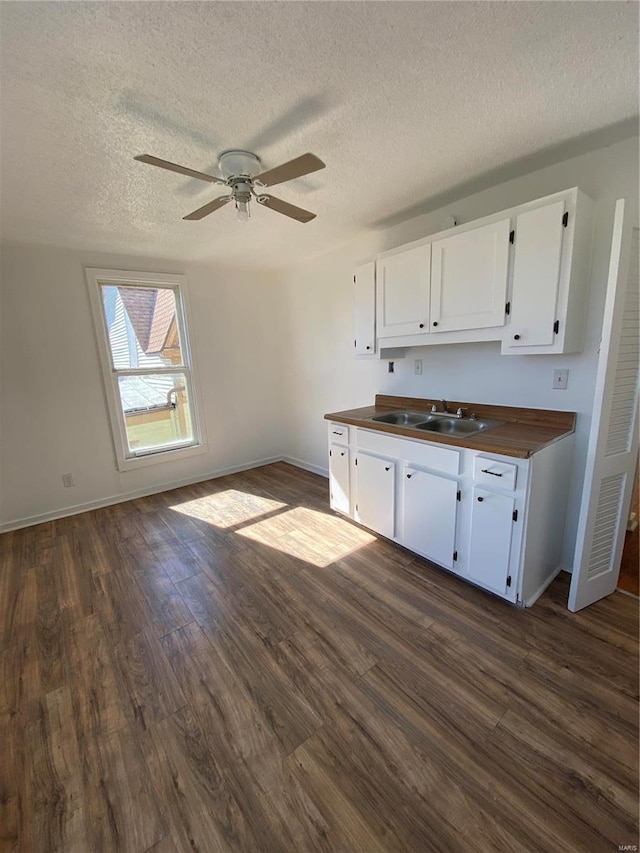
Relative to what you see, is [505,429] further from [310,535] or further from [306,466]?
[306,466]

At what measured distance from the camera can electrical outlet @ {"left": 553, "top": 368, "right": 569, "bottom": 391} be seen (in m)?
2.09

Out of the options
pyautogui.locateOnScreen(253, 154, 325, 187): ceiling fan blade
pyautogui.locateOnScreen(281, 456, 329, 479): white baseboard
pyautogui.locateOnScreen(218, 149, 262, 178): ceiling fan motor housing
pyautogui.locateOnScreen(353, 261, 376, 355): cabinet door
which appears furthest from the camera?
pyautogui.locateOnScreen(281, 456, 329, 479): white baseboard

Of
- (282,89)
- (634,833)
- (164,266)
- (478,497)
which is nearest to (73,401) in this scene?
(164,266)

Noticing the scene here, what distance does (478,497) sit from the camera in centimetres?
196

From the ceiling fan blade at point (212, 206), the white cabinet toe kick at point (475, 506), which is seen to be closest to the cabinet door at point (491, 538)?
the white cabinet toe kick at point (475, 506)

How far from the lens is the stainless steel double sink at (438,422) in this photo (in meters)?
2.42

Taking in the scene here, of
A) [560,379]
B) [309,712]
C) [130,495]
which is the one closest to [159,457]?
[130,495]

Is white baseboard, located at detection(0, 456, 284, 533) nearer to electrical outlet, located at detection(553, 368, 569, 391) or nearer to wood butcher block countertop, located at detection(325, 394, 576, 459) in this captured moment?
wood butcher block countertop, located at detection(325, 394, 576, 459)

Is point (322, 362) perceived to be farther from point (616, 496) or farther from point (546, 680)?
point (546, 680)

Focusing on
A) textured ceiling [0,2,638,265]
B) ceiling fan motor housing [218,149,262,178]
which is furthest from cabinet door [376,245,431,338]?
ceiling fan motor housing [218,149,262,178]

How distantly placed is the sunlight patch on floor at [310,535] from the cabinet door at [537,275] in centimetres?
181

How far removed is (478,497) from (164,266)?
3.69 metres

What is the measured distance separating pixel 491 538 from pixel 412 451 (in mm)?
681

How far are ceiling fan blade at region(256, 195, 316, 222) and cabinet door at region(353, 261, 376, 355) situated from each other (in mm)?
847
